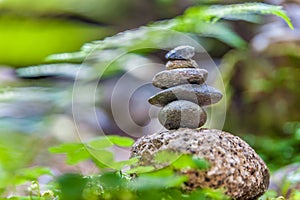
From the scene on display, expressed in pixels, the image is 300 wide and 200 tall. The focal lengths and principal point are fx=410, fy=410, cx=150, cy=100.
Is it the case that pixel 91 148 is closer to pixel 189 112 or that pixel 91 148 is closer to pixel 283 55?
pixel 189 112

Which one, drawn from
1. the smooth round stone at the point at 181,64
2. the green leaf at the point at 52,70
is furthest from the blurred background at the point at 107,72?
the smooth round stone at the point at 181,64

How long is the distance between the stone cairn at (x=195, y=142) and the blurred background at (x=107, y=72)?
0.94 ft

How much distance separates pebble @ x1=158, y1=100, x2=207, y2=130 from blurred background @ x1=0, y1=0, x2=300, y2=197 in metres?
0.30

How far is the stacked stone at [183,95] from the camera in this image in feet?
3.36

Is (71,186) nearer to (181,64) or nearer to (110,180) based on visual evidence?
(110,180)

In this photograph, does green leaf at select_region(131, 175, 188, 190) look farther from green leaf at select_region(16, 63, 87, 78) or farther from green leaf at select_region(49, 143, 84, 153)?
green leaf at select_region(16, 63, 87, 78)

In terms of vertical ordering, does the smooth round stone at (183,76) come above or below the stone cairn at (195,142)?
above

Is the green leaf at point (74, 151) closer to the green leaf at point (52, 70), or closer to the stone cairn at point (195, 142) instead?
the stone cairn at point (195, 142)

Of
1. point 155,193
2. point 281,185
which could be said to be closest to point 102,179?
point 155,193

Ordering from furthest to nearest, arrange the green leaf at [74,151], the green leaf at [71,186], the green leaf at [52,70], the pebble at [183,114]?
the green leaf at [52,70]
the pebble at [183,114]
the green leaf at [74,151]
the green leaf at [71,186]

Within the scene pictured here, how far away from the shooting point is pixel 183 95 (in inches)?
40.7

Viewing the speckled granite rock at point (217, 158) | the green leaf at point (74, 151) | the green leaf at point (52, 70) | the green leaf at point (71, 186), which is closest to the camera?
the green leaf at point (71, 186)

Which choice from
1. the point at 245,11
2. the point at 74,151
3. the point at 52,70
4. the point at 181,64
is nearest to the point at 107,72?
the point at 52,70

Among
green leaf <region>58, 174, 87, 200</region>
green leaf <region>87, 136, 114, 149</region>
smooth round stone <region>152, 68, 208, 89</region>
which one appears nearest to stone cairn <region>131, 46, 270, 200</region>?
smooth round stone <region>152, 68, 208, 89</region>
